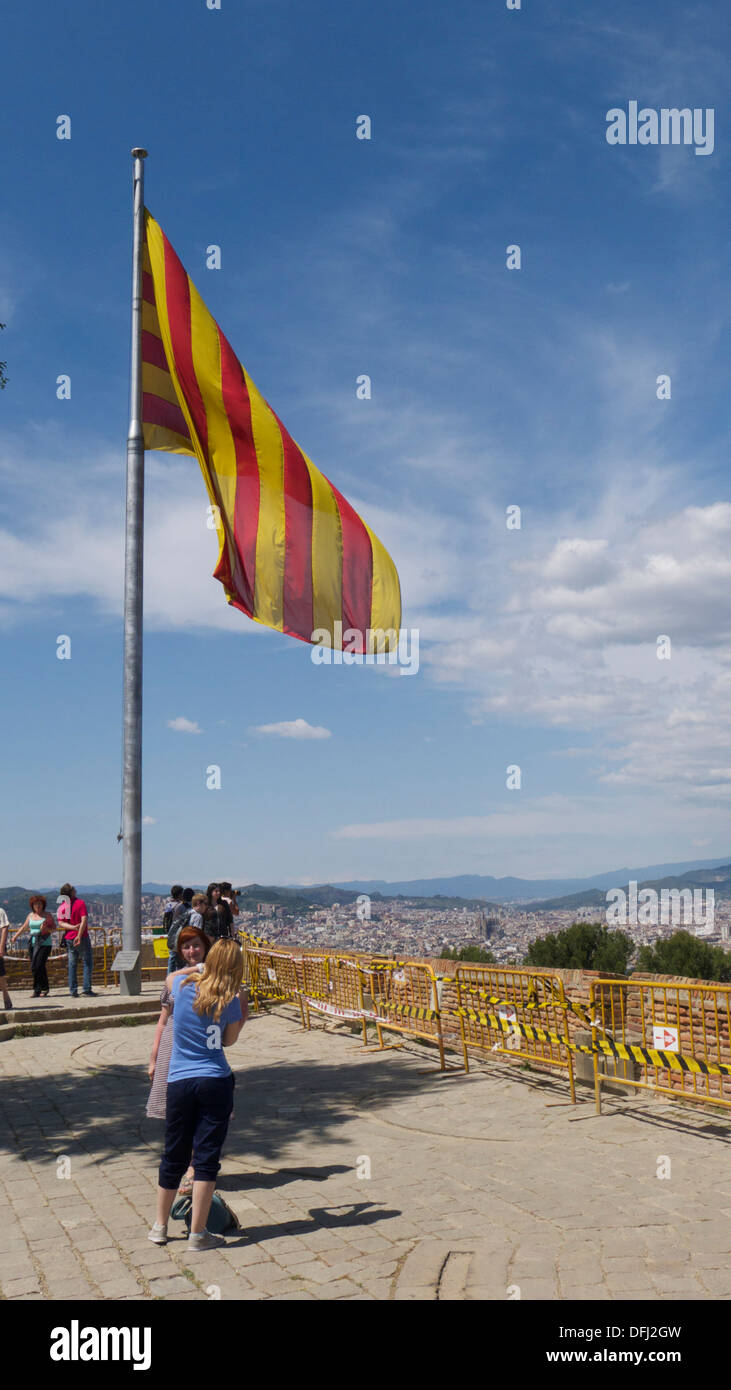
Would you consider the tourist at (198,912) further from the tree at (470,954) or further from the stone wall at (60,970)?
the tree at (470,954)

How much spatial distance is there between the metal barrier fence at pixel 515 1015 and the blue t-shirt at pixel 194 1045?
4.79m

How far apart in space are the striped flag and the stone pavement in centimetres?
667

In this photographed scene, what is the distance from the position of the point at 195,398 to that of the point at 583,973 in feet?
31.7

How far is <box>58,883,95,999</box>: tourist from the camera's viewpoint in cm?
1625

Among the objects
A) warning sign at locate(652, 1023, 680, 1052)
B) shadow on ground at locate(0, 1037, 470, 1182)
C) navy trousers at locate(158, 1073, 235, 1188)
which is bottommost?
shadow on ground at locate(0, 1037, 470, 1182)

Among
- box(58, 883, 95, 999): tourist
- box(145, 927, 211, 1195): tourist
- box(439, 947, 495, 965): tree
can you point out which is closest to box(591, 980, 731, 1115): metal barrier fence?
box(145, 927, 211, 1195): tourist

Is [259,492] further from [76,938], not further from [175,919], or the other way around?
[76,938]

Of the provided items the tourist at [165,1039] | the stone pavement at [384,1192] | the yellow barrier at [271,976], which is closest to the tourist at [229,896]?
the yellow barrier at [271,976]

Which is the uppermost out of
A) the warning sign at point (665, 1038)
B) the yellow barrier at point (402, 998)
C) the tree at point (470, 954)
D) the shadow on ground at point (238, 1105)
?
the warning sign at point (665, 1038)

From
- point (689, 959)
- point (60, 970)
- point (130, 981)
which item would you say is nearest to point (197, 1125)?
point (130, 981)

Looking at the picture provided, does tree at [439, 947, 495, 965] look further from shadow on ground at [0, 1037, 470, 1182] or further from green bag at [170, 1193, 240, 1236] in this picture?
green bag at [170, 1193, 240, 1236]

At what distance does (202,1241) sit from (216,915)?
24.8ft

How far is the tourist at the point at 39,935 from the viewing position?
15811 millimetres

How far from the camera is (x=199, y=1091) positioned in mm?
5211
